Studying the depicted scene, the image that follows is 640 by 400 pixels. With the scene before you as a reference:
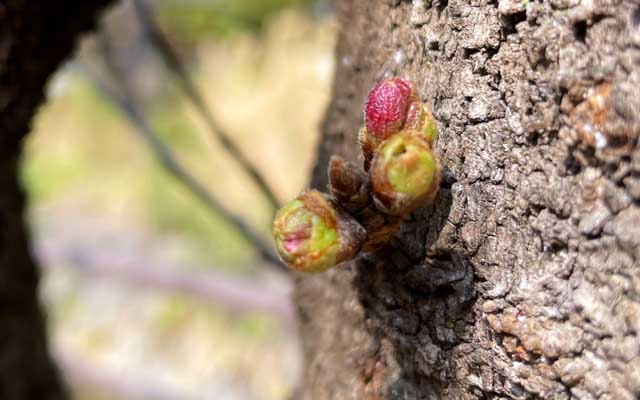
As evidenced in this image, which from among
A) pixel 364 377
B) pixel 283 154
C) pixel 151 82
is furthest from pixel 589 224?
pixel 151 82

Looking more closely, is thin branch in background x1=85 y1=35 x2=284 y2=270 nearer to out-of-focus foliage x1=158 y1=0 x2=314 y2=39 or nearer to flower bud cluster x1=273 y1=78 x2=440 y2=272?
flower bud cluster x1=273 y1=78 x2=440 y2=272

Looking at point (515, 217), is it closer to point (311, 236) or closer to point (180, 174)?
point (311, 236)

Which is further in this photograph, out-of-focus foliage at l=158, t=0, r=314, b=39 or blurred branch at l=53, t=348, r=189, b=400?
out-of-focus foliage at l=158, t=0, r=314, b=39

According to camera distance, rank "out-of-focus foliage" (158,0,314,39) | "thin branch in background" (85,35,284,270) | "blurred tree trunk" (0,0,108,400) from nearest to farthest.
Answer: "blurred tree trunk" (0,0,108,400)
"thin branch in background" (85,35,284,270)
"out-of-focus foliage" (158,0,314,39)

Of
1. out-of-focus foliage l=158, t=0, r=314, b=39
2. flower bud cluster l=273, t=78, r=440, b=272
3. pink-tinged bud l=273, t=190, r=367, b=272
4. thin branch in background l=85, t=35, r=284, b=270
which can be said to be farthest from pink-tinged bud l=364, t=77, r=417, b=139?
out-of-focus foliage l=158, t=0, r=314, b=39

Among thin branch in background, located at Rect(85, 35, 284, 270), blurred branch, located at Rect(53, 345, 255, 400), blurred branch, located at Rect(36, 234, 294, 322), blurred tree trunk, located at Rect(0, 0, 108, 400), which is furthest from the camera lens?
blurred branch, located at Rect(36, 234, 294, 322)

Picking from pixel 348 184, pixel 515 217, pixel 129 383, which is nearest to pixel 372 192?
pixel 348 184

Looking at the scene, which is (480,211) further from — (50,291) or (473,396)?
(50,291)

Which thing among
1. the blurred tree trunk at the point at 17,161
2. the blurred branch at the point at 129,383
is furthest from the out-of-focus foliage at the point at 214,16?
the blurred tree trunk at the point at 17,161
